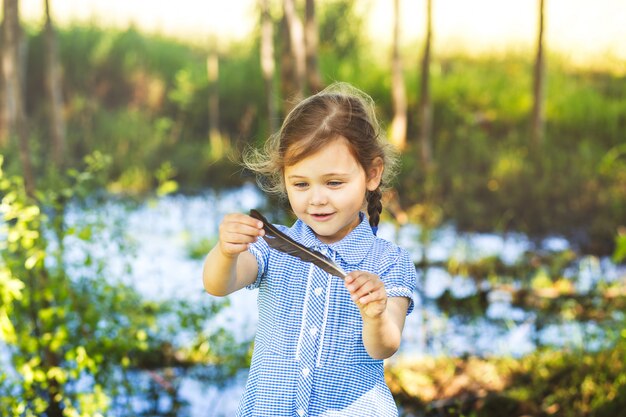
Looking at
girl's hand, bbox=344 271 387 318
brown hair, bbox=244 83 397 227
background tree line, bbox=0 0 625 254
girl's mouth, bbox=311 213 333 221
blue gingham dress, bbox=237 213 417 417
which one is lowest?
background tree line, bbox=0 0 625 254

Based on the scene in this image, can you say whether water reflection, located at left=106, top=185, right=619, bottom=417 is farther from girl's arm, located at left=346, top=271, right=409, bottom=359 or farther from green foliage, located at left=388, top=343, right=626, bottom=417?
girl's arm, located at left=346, top=271, right=409, bottom=359

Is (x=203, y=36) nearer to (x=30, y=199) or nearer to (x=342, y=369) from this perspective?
(x=30, y=199)

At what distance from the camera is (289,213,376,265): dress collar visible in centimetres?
204

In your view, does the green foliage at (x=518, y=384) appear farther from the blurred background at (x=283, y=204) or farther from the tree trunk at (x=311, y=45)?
the tree trunk at (x=311, y=45)

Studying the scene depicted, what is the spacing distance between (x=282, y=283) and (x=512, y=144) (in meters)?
8.94

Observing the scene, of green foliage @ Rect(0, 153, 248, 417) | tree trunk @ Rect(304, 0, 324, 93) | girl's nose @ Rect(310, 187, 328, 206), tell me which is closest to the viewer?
girl's nose @ Rect(310, 187, 328, 206)

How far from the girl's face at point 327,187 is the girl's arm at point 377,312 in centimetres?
23

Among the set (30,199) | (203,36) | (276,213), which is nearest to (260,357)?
(30,199)

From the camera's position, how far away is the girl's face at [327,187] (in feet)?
6.44

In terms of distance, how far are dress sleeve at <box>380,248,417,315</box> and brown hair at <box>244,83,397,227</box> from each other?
21 cm

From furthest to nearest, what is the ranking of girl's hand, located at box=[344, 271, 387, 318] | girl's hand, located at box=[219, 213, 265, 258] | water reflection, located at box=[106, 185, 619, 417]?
water reflection, located at box=[106, 185, 619, 417]
girl's hand, located at box=[219, 213, 265, 258]
girl's hand, located at box=[344, 271, 387, 318]

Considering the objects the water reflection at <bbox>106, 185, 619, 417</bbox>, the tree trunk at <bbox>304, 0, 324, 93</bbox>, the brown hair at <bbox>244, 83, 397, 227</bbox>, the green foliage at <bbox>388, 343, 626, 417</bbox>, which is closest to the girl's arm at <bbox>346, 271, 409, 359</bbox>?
the brown hair at <bbox>244, 83, 397, 227</bbox>

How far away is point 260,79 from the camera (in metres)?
12.4

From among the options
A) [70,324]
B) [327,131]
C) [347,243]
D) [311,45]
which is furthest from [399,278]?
[311,45]
